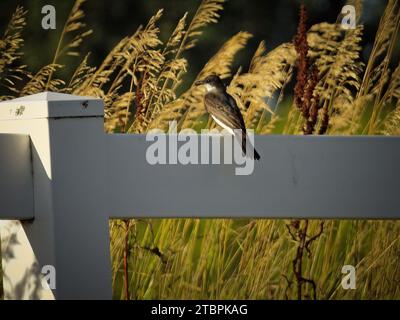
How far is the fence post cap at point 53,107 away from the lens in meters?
1.85

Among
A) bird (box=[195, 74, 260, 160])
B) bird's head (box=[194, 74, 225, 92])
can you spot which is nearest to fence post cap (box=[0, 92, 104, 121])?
bird (box=[195, 74, 260, 160])

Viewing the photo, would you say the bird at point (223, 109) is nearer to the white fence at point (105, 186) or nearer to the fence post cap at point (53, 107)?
the white fence at point (105, 186)

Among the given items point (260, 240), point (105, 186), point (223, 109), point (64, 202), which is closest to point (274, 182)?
point (105, 186)

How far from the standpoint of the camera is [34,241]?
1.88 metres

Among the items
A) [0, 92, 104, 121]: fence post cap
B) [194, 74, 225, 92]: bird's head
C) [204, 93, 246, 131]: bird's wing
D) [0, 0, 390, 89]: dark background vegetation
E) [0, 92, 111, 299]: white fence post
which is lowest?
[0, 92, 111, 299]: white fence post

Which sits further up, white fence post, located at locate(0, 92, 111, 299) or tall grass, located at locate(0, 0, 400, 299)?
tall grass, located at locate(0, 0, 400, 299)

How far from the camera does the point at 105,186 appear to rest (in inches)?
76.2

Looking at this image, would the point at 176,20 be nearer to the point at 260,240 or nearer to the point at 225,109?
the point at 225,109

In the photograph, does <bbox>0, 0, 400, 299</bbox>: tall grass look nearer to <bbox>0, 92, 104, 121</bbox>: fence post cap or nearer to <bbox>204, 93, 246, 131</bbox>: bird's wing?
<bbox>204, 93, 246, 131</bbox>: bird's wing

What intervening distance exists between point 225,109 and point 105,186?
1.74m

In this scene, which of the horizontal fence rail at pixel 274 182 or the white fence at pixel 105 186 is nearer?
the white fence at pixel 105 186

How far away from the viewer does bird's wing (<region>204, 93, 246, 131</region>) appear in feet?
11.3

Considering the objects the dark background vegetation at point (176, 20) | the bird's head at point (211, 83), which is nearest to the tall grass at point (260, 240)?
the bird's head at point (211, 83)

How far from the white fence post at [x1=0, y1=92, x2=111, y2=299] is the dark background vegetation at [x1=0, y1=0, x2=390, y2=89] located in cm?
761
